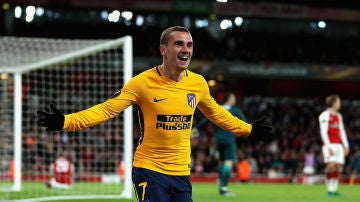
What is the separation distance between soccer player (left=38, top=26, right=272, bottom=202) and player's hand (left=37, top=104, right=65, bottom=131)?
0.35 m

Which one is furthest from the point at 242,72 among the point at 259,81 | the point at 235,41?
the point at 259,81

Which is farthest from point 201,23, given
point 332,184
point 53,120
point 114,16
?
point 53,120

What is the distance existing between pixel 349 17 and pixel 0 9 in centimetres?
1596

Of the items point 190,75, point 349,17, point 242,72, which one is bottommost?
point 190,75

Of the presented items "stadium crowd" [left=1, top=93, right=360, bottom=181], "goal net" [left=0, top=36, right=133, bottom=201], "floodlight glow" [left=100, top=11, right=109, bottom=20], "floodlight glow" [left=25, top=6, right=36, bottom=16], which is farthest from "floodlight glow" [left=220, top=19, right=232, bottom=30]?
"floodlight glow" [left=25, top=6, right=36, bottom=16]

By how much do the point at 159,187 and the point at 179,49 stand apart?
3.19 feet

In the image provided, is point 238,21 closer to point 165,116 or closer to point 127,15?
point 127,15

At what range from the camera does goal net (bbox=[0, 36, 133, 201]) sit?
13230 mm

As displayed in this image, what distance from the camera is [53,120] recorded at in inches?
186

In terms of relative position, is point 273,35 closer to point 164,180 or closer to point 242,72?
point 242,72

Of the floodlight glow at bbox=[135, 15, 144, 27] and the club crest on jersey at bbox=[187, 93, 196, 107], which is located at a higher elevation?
the floodlight glow at bbox=[135, 15, 144, 27]

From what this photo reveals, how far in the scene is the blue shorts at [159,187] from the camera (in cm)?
505

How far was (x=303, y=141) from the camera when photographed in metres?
29.5

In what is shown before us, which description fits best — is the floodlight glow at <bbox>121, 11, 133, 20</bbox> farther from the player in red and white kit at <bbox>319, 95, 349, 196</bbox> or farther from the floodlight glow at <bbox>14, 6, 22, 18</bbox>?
the player in red and white kit at <bbox>319, 95, 349, 196</bbox>
